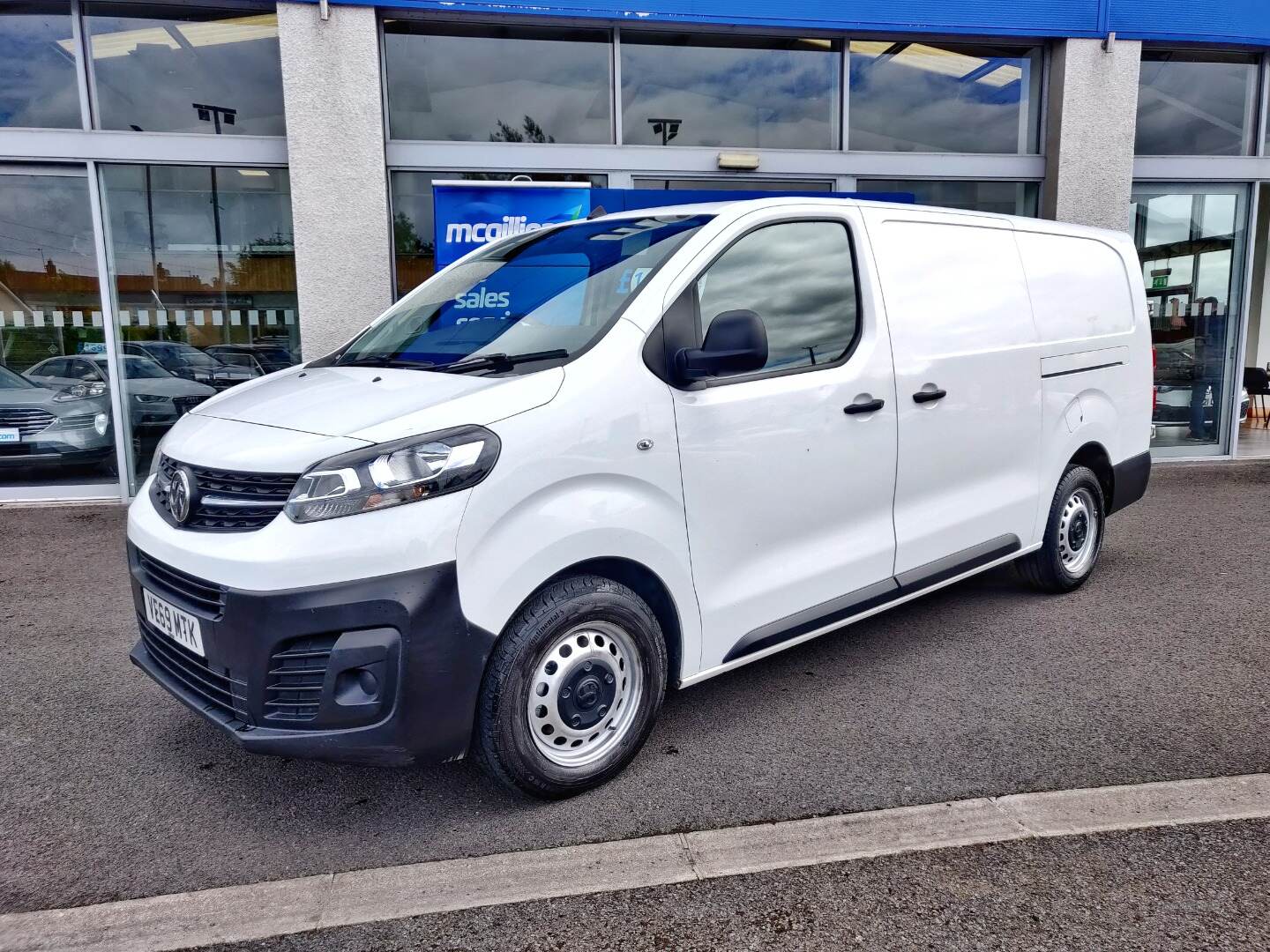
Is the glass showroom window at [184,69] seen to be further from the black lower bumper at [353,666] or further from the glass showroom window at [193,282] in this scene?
the black lower bumper at [353,666]

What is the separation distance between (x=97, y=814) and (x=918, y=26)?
331 inches

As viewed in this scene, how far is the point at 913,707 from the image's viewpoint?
11.9 feet

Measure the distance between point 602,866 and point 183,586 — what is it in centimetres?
146

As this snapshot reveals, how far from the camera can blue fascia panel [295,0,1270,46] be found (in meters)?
7.69

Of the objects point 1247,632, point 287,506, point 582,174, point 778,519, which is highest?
point 582,174

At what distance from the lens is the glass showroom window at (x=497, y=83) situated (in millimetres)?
7902

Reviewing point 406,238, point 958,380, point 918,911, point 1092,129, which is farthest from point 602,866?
point 1092,129

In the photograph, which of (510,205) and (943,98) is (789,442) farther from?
(943,98)

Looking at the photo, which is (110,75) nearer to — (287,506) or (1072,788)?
(287,506)

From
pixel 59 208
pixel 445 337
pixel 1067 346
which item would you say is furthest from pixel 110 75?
pixel 1067 346

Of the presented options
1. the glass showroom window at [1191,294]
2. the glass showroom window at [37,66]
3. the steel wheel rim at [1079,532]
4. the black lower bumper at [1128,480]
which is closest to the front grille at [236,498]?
the steel wheel rim at [1079,532]

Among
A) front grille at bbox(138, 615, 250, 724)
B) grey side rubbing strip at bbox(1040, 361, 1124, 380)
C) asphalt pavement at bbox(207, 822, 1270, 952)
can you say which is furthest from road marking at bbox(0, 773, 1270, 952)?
grey side rubbing strip at bbox(1040, 361, 1124, 380)

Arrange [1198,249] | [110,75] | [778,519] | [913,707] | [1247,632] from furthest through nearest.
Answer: [1198,249], [110,75], [1247,632], [913,707], [778,519]

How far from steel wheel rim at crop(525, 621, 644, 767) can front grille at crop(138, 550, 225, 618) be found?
2.97 ft
